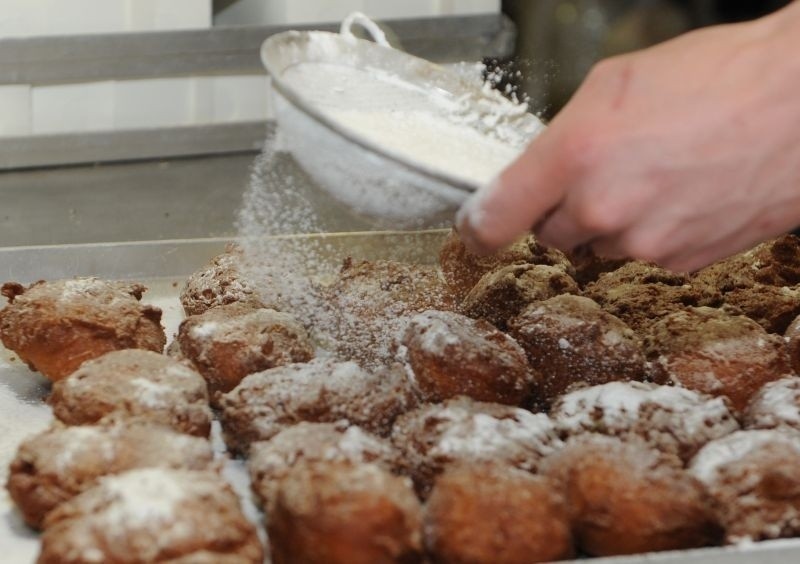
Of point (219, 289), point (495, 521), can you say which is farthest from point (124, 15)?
point (495, 521)

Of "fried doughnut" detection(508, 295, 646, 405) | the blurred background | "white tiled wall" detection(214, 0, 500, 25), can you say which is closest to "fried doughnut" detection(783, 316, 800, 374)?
"fried doughnut" detection(508, 295, 646, 405)

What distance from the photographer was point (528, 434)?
1626 millimetres

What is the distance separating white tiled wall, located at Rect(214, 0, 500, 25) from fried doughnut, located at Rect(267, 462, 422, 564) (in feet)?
8.43

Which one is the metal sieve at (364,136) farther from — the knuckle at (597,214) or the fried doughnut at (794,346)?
the fried doughnut at (794,346)

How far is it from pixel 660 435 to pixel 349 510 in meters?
0.60

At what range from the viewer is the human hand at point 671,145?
1.41m

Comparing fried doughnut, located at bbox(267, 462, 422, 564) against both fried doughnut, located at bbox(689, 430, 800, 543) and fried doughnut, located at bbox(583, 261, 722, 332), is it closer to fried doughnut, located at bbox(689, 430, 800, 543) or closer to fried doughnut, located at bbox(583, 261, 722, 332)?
fried doughnut, located at bbox(689, 430, 800, 543)

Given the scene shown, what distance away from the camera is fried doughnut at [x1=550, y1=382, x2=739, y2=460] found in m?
1.67

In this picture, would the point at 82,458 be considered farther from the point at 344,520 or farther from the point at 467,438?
the point at 467,438

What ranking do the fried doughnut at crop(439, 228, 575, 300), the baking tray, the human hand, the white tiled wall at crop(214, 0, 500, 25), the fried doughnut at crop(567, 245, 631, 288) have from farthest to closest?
the white tiled wall at crop(214, 0, 500, 25), the fried doughnut at crop(567, 245, 631, 288), the fried doughnut at crop(439, 228, 575, 300), the baking tray, the human hand

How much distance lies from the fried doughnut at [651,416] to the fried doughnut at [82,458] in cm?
61

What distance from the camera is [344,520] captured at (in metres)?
1.29

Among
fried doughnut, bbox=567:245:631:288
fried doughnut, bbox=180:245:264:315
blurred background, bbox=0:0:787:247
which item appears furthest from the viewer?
blurred background, bbox=0:0:787:247

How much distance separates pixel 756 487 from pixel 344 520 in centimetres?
61
